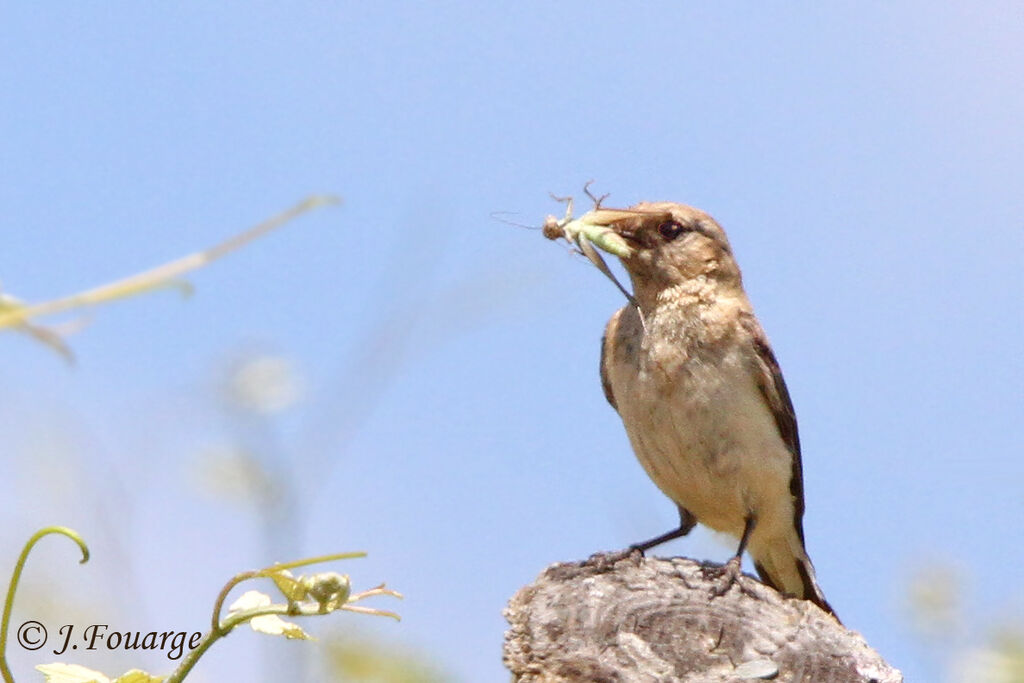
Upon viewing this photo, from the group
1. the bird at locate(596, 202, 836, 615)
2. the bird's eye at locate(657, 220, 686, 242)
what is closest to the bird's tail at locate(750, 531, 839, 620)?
the bird at locate(596, 202, 836, 615)

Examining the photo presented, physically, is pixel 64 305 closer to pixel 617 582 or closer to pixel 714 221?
pixel 617 582

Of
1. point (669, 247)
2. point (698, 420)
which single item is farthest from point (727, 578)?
point (669, 247)

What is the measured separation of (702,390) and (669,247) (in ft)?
2.96

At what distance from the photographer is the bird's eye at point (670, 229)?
6.70m

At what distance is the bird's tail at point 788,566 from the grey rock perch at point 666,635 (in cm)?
254

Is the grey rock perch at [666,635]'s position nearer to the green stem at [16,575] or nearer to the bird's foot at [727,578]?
the bird's foot at [727,578]

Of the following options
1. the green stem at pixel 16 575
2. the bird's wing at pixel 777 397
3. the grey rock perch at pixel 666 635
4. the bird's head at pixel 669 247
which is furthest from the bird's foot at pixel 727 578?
the green stem at pixel 16 575

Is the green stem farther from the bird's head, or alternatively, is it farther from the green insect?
the bird's head

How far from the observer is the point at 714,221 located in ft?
22.6

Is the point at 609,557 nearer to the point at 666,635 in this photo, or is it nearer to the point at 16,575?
the point at 666,635

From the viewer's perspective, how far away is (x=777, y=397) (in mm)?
6484

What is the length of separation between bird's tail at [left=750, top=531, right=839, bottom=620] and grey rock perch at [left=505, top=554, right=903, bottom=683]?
2.54 m

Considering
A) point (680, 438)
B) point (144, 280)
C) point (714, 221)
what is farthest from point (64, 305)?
point (714, 221)

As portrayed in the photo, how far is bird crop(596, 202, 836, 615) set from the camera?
6.14m
